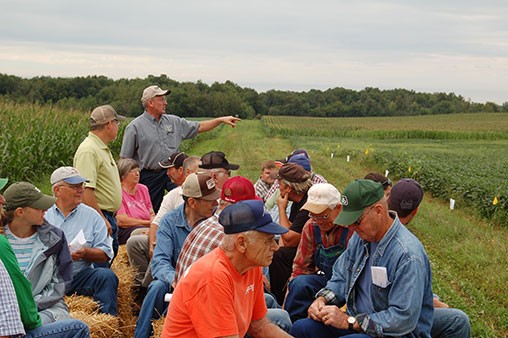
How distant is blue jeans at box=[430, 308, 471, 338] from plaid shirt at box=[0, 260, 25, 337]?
285 centimetres

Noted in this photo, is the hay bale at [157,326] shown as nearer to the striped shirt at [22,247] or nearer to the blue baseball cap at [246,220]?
the striped shirt at [22,247]

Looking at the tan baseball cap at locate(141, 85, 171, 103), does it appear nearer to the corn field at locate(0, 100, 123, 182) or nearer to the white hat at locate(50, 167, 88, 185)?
the white hat at locate(50, 167, 88, 185)

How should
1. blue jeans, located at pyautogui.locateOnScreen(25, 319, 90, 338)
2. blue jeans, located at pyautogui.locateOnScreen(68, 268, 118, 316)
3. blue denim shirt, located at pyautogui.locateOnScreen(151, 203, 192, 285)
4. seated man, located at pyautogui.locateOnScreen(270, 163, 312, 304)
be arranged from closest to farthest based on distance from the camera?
blue jeans, located at pyautogui.locateOnScreen(25, 319, 90, 338), blue denim shirt, located at pyautogui.locateOnScreen(151, 203, 192, 285), blue jeans, located at pyautogui.locateOnScreen(68, 268, 118, 316), seated man, located at pyautogui.locateOnScreen(270, 163, 312, 304)

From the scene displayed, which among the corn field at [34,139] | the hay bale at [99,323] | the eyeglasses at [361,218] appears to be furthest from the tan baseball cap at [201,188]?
the corn field at [34,139]

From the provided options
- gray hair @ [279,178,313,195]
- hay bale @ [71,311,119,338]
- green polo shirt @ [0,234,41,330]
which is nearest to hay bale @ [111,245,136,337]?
hay bale @ [71,311,119,338]

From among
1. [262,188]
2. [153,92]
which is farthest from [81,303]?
[153,92]

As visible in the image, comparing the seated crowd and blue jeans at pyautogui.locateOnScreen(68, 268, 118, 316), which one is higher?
the seated crowd

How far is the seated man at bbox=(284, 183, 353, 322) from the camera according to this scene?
519 centimetres

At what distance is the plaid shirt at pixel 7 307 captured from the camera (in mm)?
3600

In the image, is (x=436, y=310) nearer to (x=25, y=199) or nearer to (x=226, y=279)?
(x=226, y=279)

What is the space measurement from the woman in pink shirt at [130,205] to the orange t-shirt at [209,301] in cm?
410

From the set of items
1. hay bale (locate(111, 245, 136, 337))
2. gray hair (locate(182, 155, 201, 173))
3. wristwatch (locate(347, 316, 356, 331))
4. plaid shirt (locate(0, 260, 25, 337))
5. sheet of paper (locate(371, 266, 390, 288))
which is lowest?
hay bale (locate(111, 245, 136, 337))

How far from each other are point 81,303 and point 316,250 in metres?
2.00

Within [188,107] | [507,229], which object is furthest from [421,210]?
A: [188,107]
